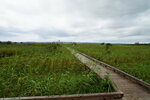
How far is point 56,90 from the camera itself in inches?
193

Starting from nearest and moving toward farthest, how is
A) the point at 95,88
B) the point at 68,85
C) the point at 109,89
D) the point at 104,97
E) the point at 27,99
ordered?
1. the point at 27,99
2. the point at 104,97
3. the point at 109,89
4. the point at 95,88
5. the point at 68,85

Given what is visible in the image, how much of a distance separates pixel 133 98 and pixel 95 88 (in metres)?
1.46

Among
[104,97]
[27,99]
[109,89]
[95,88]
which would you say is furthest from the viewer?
[95,88]

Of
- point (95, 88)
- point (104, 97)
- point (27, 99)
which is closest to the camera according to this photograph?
point (27, 99)

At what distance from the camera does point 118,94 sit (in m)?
4.05

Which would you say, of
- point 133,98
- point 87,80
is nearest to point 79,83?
point 87,80

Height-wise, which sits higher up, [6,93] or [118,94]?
[118,94]

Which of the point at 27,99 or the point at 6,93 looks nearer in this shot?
the point at 27,99

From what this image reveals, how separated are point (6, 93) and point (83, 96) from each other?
3.27 m

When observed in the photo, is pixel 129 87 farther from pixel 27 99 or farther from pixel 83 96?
pixel 27 99

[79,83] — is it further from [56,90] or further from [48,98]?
[48,98]

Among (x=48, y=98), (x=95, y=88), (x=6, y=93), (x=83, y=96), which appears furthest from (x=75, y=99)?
(x=6, y=93)

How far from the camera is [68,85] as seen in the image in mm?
5328

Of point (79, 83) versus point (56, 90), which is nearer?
point (56, 90)
